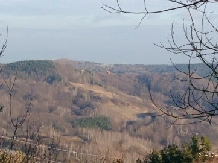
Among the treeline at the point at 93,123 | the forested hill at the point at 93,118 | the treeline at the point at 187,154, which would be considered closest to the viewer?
the treeline at the point at 187,154

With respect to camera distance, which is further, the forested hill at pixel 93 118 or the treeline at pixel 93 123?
the treeline at pixel 93 123

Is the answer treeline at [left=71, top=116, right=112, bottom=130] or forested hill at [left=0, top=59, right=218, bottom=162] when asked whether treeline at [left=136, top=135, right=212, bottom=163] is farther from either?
treeline at [left=71, top=116, right=112, bottom=130]

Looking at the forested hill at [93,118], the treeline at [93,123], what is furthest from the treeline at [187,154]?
the treeline at [93,123]

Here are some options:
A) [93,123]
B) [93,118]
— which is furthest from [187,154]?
[93,118]

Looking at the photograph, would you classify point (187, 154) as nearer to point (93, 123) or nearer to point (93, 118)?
point (93, 123)

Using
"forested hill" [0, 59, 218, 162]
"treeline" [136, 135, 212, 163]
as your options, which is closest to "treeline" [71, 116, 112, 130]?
"forested hill" [0, 59, 218, 162]

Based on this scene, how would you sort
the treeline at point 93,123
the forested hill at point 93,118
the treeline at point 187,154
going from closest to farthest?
the treeline at point 187,154 < the forested hill at point 93,118 < the treeline at point 93,123

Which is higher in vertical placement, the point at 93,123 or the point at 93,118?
the point at 93,118

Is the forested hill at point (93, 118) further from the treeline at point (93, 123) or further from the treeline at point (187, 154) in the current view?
the treeline at point (187, 154)

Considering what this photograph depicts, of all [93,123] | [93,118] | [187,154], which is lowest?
[93,123]

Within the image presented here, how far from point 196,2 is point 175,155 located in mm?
23103

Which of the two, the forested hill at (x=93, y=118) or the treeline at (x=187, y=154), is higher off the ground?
the treeline at (x=187, y=154)

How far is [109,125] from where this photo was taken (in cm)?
15288

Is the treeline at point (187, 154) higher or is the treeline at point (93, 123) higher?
the treeline at point (187, 154)
